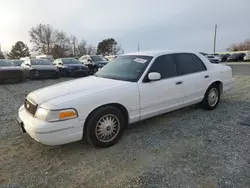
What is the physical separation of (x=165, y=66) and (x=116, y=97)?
136cm

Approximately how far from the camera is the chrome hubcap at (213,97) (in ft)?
16.4

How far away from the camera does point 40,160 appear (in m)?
3.06

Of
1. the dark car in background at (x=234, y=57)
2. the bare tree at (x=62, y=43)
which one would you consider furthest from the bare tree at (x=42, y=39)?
the dark car in background at (x=234, y=57)

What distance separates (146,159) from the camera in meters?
2.98

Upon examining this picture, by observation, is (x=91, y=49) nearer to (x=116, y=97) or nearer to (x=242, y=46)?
(x=242, y=46)

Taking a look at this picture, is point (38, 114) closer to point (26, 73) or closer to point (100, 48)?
point (26, 73)

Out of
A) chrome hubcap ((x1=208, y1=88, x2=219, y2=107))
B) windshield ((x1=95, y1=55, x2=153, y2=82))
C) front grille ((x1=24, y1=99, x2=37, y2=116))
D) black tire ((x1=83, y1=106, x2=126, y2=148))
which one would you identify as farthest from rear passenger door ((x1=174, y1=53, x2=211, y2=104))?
front grille ((x1=24, y1=99, x2=37, y2=116))

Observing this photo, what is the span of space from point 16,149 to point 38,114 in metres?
0.89

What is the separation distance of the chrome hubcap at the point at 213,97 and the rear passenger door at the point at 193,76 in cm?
28

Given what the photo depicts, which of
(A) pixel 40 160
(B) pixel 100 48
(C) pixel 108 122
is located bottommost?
(A) pixel 40 160

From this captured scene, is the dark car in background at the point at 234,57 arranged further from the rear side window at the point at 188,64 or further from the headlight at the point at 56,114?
the headlight at the point at 56,114

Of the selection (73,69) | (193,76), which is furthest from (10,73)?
(193,76)

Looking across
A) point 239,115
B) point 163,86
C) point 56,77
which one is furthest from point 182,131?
point 56,77

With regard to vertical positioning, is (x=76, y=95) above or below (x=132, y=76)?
below
